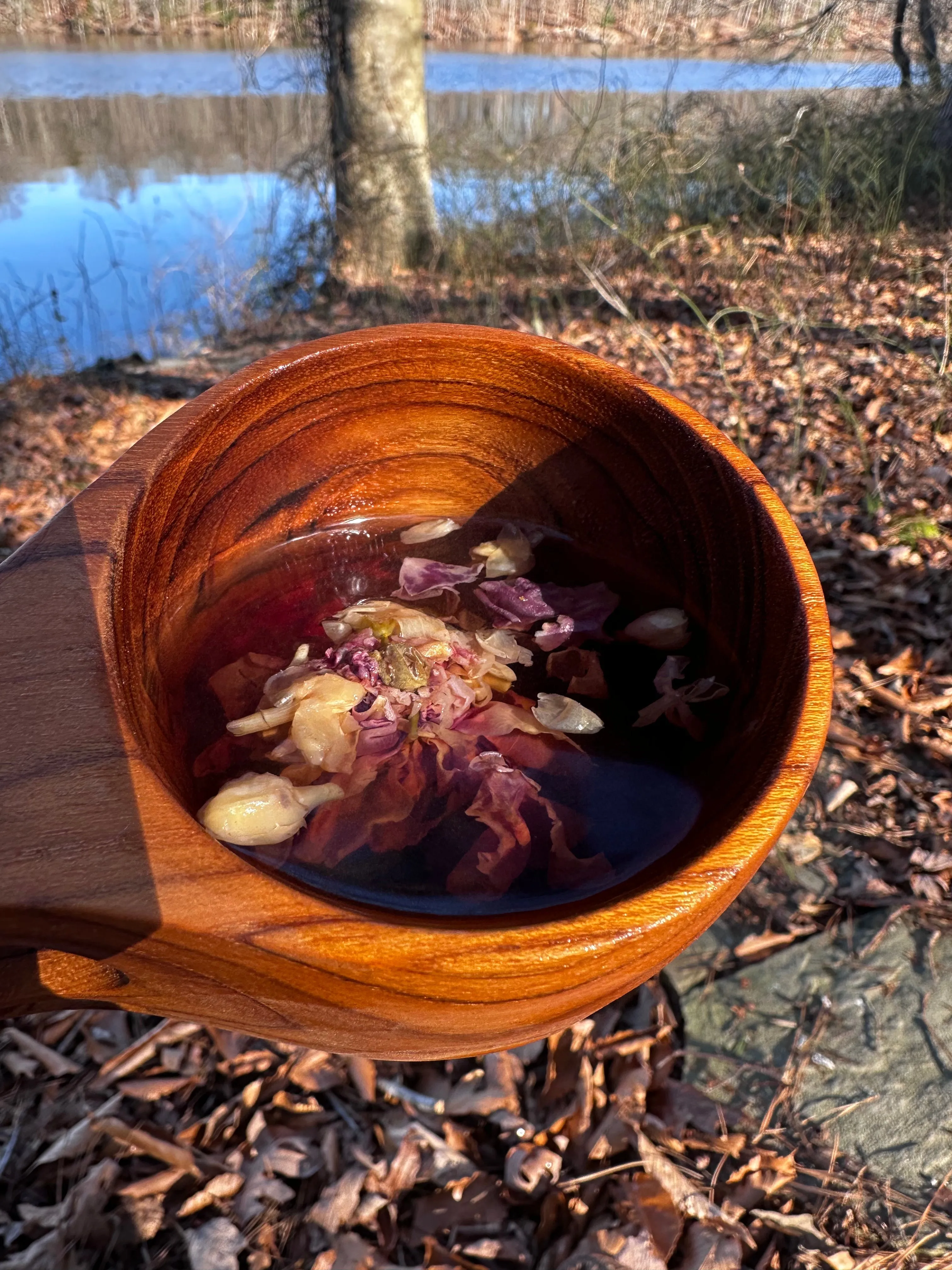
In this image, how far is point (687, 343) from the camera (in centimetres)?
321

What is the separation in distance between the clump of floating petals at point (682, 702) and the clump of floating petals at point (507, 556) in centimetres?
22

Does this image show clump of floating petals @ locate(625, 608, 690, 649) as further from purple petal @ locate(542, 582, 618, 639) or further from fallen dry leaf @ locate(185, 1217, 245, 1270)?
fallen dry leaf @ locate(185, 1217, 245, 1270)

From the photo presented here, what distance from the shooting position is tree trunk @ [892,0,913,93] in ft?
12.3

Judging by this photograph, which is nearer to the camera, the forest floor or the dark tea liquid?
the dark tea liquid

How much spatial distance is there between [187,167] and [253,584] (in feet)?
22.2

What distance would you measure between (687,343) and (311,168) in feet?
7.58

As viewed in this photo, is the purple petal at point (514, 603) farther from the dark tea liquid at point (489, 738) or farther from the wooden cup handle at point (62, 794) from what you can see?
the wooden cup handle at point (62, 794)

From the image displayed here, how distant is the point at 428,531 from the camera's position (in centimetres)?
97

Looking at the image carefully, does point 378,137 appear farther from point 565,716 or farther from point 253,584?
point 565,716

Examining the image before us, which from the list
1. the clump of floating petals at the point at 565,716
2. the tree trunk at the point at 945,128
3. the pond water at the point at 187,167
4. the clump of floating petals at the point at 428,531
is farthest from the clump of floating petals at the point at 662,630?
the tree trunk at the point at 945,128

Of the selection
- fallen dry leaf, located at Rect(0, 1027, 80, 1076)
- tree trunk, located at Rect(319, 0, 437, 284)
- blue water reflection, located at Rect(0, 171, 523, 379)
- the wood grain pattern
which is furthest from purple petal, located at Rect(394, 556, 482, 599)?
tree trunk, located at Rect(319, 0, 437, 284)

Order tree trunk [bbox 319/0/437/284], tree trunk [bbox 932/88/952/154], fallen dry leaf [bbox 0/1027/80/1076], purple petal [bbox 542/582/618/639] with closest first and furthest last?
purple petal [bbox 542/582/618/639]
fallen dry leaf [bbox 0/1027/80/1076]
tree trunk [bbox 932/88/952/154]
tree trunk [bbox 319/0/437/284]

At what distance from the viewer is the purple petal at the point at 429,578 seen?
871mm

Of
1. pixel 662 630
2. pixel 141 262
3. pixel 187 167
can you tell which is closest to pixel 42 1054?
pixel 662 630
